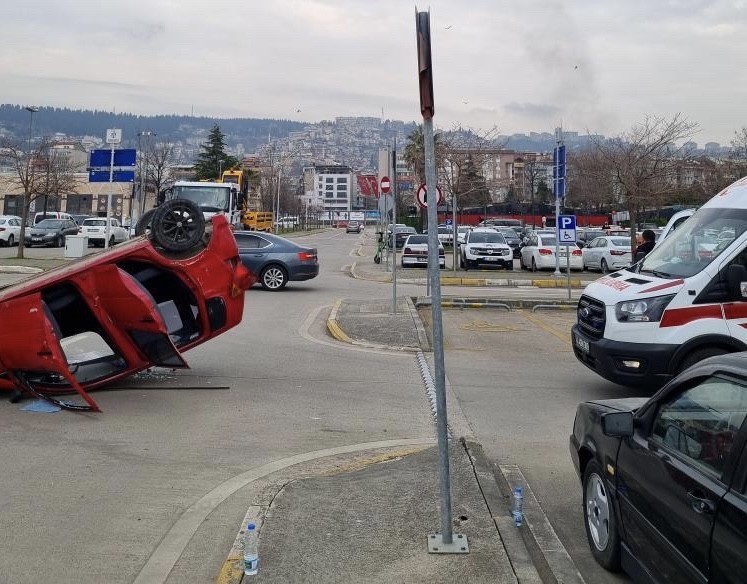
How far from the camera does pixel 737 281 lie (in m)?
7.64

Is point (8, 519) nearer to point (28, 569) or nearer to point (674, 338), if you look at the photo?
point (28, 569)

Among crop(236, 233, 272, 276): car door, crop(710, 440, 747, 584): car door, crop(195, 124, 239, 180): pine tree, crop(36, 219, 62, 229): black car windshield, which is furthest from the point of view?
crop(195, 124, 239, 180): pine tree

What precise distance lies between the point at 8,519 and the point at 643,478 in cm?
394

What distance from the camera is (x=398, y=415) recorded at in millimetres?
7949

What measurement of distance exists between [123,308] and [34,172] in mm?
30164

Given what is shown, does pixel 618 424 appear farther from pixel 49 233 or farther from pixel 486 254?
pixel 49 233

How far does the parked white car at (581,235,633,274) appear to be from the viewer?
1142 inches

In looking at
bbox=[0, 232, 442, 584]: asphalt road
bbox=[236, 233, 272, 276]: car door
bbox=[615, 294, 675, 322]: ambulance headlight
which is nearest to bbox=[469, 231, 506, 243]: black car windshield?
bbox=[236, 233, 272, 276]: car door

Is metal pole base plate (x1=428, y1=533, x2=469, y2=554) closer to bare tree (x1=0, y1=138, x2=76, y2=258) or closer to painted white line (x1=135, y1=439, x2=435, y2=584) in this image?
painted white line (x1=135, y1=439, x2=435, y2=584)

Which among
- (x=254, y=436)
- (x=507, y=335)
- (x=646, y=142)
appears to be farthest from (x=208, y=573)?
(x=646, y=142)

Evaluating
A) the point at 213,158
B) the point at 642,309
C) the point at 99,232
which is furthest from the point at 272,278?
the point at 213,158

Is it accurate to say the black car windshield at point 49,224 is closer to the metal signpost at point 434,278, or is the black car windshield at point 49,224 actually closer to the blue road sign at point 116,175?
the blue road sign at point 116,175

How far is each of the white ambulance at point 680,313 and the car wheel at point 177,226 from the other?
181 inches

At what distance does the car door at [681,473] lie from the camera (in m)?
3.06
